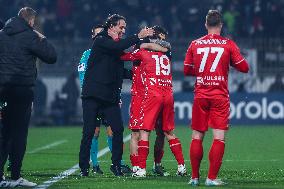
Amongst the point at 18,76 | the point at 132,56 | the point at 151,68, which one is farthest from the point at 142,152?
the point at 18,76

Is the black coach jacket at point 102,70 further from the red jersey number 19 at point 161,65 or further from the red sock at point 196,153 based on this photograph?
the red sock at point 196,153

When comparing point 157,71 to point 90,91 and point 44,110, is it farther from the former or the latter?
point 44,110

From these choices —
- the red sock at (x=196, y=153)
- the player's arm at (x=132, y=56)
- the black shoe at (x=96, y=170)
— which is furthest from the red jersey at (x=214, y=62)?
the black shoe at (x=96, y=170)

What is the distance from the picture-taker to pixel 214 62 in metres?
11.4

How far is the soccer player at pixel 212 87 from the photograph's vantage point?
1135 centimetres

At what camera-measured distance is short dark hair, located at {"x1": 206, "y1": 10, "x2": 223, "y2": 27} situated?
11203 millimetres

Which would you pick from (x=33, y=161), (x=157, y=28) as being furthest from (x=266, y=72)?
(x=157, y=28)

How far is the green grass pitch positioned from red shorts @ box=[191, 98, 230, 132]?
0.72 meters

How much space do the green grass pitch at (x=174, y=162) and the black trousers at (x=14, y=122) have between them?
0.61 m

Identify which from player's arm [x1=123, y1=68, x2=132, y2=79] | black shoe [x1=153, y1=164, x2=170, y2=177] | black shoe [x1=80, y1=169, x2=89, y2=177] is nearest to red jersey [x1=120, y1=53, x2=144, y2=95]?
player's arm [x1=123, y1=68, x2=132, y2=79]

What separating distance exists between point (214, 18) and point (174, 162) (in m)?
4.99

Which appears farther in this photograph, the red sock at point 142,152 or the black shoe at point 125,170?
the black shoe at point 125,170

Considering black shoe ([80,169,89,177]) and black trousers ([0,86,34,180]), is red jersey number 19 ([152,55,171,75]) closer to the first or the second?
black shoe ([80,169,89,177])

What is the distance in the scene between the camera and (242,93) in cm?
2867
